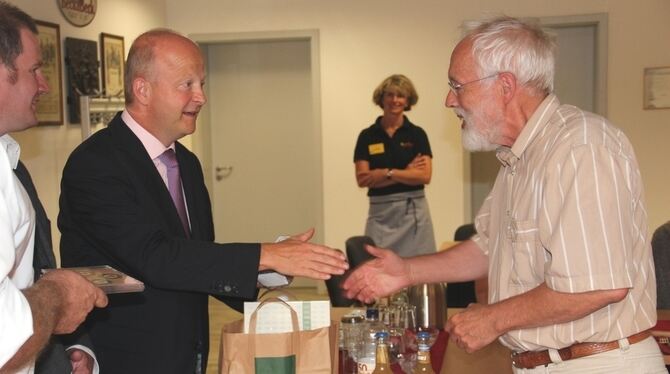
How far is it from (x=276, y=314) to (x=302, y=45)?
5.61m

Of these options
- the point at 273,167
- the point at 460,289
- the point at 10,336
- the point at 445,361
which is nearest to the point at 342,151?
the point at 273,167

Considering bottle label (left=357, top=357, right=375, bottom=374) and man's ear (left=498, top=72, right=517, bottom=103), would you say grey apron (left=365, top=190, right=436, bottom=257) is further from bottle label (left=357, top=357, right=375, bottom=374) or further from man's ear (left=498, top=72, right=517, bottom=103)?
man's ear (left=498, top=72, right=517, bottom=103)

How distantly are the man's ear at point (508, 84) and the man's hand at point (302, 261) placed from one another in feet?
2.20

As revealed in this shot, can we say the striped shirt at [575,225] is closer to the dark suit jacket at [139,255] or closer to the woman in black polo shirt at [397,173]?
the dark suit jacket at [139,255]

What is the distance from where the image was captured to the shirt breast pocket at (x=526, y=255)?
1963 mm

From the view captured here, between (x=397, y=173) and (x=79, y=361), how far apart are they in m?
3.33

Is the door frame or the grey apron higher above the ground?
the door frame

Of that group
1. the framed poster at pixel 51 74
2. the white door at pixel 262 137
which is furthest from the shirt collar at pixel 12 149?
the white door at pixel 262 137

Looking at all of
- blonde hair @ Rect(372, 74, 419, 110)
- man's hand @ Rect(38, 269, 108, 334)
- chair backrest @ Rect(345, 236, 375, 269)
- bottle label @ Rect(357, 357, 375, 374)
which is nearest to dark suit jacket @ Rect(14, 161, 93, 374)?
man's hand @ Rect(38, 269, 108, 334)

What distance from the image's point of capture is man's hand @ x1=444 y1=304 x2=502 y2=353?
197cm

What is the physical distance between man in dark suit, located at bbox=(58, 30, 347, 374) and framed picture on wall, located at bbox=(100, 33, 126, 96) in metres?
3.74

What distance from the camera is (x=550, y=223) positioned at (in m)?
1.87

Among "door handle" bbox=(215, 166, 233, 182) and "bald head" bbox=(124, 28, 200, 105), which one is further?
"door handle" bbox=(215, 166, 233, 182)

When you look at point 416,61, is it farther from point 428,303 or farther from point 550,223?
point 550,223
